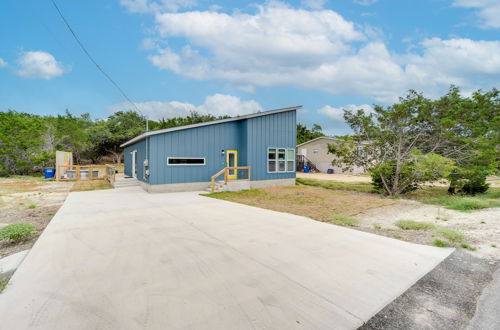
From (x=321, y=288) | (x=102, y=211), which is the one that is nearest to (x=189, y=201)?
(x=102, y=211)

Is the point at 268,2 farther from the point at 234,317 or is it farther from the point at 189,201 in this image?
the point at 234,317

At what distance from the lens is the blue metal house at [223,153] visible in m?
12.4

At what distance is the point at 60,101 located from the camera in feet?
39.6

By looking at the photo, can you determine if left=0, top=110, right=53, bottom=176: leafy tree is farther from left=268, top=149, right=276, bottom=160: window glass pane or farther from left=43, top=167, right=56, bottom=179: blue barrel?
left=268, top=149, right=276, bottom=160: window glass pane

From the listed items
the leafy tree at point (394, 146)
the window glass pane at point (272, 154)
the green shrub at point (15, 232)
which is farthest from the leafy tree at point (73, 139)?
the leafy tree at point (394, 146)

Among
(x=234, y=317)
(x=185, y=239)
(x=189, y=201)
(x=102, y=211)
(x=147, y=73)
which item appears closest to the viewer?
(x=234, y=317)

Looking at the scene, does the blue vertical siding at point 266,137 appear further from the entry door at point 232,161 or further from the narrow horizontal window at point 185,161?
the narrow horizontal window at point 185,161

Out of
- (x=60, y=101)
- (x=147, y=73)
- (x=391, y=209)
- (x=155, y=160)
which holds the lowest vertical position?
(x=391, y=209)

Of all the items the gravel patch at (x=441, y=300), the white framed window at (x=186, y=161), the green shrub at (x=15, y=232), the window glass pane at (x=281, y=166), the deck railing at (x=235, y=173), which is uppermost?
the white framed window at (x=186, y=161)

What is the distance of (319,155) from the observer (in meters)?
28.7

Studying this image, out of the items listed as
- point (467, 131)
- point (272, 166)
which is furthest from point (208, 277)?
point (467, 131)

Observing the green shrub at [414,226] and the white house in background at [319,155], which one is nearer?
the green shrub at [414,226]

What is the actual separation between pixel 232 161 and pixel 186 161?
281cm

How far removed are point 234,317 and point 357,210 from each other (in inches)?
273
